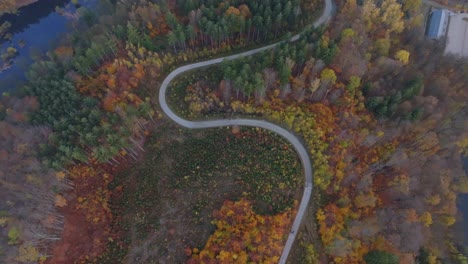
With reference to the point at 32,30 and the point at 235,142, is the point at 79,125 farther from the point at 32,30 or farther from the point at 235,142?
the point at 32,30

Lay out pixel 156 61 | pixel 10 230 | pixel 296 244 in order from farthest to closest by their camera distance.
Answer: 1. pixel 156 61
2. pixel 296 244
3. pixel 10 230

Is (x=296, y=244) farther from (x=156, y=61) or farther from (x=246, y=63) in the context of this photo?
(x=156, y=61)

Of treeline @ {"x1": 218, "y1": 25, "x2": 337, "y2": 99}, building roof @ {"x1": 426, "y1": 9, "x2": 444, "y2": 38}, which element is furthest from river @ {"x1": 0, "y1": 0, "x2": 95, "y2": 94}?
building roof @ {"x1": 426, "y1": 9, "x2": 444, "y2": 38}

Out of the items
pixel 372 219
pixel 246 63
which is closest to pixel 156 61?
pixel 246 63

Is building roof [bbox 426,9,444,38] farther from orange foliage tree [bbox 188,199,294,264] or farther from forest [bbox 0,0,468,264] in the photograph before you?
orange foliage tree [bbox 188,199,294,264]

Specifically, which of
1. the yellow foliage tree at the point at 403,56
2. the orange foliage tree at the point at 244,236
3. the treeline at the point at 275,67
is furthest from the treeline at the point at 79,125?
the yellow foliage tree at the point at 403,56
